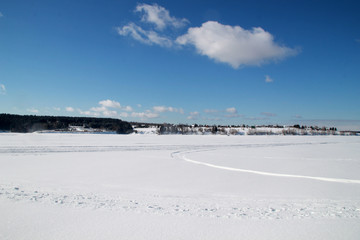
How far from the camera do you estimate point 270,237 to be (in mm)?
3477

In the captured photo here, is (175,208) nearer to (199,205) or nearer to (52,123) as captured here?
(199,205)

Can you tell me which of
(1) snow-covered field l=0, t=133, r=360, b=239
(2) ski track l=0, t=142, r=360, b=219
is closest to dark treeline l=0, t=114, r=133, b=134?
(1) snow-covered field l=0, t=133, r=360, b=239

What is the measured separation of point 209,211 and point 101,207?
7.49 feet

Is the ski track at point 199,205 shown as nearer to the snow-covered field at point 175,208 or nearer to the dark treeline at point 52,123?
the snow-covered field at point 175,208

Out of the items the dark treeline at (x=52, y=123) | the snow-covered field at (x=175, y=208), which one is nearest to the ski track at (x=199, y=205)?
the snow-covered field at (x=175, y=208)

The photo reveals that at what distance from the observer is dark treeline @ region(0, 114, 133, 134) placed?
197ft

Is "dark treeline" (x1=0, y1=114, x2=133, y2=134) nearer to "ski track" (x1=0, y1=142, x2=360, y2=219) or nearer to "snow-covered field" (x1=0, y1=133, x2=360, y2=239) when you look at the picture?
"snow-covered field" (x1=0, y1=133, x2=360, y2=239)

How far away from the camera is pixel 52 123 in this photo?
2785 inches

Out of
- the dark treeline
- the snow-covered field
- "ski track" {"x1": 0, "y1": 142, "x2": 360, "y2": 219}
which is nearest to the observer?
the snow-covered field

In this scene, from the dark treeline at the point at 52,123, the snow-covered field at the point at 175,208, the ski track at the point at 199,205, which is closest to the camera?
the snow-covered field at the point at 175,208

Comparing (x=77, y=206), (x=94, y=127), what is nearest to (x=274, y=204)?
(x=77, y=206)

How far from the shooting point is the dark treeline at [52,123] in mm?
60062

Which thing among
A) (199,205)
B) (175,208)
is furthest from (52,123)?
(199,205)

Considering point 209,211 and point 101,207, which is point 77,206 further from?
point 209,211
